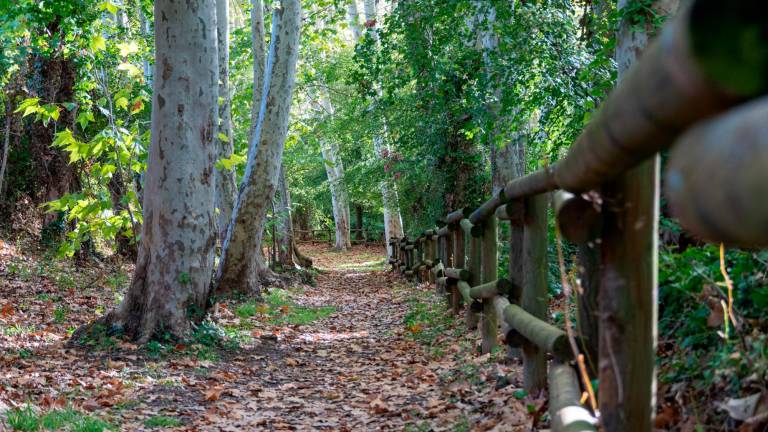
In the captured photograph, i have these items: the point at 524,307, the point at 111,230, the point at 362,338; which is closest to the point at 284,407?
the point at 524,307

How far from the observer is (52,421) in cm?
461

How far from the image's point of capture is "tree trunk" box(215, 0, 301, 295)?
12.8 m

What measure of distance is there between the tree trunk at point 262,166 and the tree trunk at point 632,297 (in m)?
10.7

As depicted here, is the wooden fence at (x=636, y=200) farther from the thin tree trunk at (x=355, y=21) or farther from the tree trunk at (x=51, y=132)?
the thin tree trunk at (x=355, y=21)

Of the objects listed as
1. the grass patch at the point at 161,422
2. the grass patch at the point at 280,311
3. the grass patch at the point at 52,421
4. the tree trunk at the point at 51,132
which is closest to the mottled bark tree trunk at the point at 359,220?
the tree trunk at the point at 51,132

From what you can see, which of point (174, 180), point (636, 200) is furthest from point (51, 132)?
point (636, 200)

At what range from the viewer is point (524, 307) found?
4789mm

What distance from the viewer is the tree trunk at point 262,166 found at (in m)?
12.8

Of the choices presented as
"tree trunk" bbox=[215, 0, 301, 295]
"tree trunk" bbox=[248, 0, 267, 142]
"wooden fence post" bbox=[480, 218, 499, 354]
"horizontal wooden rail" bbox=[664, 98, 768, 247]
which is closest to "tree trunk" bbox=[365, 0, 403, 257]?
"tree trunk" bbox=[215, 0, 301, 295]

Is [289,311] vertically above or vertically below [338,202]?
below

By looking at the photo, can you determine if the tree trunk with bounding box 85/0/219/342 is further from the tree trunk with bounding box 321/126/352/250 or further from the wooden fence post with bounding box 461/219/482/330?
the tree trunk with bounding box 321/126/352/250

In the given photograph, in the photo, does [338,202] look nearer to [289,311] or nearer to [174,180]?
[289,311]

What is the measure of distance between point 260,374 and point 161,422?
205cm

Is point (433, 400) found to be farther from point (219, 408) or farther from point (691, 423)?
point (691, 423)
